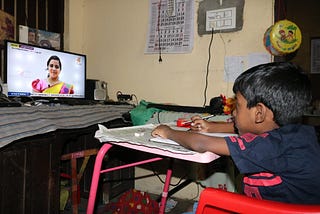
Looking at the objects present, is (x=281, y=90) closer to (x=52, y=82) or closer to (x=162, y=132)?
(x=162, y=132)

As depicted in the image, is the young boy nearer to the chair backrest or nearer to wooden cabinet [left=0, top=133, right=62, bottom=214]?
the chair backrest

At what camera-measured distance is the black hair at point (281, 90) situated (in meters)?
0.74

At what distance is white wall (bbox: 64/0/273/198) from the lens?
1860mm

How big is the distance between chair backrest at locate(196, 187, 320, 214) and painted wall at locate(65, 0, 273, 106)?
4.84 feet

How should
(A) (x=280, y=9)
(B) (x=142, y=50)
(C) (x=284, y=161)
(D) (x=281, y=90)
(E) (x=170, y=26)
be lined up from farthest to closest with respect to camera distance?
(B) (x=142, y=50) → (E) (x=170, y=26) → (A) (x=280, y=9) → (D) (x=281, y=90) → (C) (x=284, y=161)

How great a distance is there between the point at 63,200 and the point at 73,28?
1567 mm

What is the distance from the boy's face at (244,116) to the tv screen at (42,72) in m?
1.31

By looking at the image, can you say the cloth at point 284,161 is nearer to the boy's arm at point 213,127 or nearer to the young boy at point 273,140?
the young boy at point 273,140

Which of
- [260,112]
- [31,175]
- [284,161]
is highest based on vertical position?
[260,112]

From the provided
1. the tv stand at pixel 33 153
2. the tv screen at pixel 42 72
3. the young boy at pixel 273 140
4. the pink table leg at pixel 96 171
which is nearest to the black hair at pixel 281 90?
the young boy at pixel 273 140

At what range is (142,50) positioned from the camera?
2.24 metres

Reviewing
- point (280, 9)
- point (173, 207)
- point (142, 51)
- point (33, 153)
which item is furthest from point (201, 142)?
point (142, 51)

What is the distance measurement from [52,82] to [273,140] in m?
1.51

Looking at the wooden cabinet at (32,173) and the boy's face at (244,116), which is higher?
the boy's face at (244,116)
